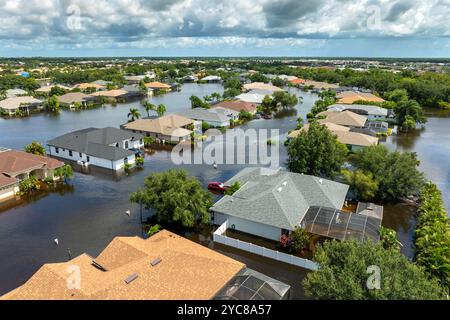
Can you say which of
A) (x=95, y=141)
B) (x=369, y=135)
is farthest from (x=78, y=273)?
(x=369, y=135)

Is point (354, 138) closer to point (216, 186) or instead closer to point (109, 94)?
point (216, 186)

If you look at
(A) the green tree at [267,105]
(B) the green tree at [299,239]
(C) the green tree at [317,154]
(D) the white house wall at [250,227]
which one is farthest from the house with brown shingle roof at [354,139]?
(A) the green tree at [267,105]

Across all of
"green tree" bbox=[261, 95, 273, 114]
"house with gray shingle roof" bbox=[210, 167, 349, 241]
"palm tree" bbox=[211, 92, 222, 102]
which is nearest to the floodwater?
"house with gray shingle roof" bbox=[210, 167, 349, 241]

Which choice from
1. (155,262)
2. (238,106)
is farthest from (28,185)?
(238,106)

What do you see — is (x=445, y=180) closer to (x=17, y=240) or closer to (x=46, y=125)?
(x=17, y=240)

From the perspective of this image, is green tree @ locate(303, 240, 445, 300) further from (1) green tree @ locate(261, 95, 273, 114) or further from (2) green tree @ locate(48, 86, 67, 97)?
(2) green tree @ locate(48, 86, 67, 97)

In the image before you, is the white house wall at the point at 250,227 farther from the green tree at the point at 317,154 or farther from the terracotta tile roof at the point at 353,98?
the terracotta tile roof at the point at 353,98
